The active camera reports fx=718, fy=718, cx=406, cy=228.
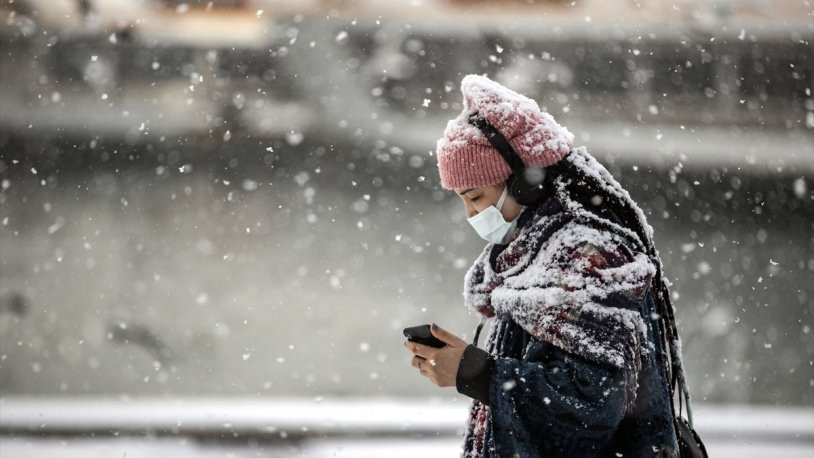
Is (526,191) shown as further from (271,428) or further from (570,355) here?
(271,428)

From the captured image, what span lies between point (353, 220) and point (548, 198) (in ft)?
14.1

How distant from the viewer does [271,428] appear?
17.8 ft

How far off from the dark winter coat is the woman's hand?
0.02m

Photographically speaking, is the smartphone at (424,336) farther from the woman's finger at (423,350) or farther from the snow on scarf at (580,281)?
the snow on scarf at (580,281)

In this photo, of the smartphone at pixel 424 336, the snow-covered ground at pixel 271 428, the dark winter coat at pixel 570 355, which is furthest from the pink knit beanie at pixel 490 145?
the snow-covered ground at pixel 271 428

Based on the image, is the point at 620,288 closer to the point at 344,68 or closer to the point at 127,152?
the point at 344,68

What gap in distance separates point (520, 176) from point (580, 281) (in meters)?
0.31

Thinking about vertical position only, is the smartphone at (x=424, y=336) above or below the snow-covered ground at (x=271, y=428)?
below

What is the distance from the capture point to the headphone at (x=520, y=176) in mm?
1649

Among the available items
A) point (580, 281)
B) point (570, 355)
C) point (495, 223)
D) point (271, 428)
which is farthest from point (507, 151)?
point (271, 428)

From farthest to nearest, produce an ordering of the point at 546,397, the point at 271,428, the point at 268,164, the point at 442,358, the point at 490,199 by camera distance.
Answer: the point at 268,164, the point at 271,428, the point at 490,199, the point at 442,358, the point at 546,397

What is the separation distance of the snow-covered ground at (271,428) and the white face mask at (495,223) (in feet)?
11.4

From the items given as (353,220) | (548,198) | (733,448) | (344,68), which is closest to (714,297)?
(733,448)

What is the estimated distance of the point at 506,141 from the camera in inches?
65.2
